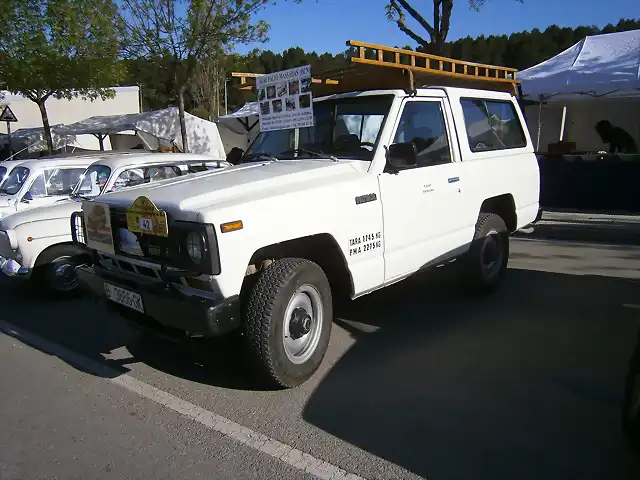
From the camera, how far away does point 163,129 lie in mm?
20578

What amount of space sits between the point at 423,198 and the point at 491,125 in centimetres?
177

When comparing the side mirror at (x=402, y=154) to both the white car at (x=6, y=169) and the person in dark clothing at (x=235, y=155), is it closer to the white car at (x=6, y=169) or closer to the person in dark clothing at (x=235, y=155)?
the person in dark clothing at (x=235, y=155)

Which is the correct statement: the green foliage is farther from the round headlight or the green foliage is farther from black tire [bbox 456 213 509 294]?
the round headlight

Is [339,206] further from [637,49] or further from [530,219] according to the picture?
[637,49]

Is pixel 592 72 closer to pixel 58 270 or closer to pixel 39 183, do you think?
pixel 39 183

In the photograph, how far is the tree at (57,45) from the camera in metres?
15.1

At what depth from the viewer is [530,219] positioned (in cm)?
657

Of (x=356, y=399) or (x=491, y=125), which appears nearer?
(x=356, y=399)

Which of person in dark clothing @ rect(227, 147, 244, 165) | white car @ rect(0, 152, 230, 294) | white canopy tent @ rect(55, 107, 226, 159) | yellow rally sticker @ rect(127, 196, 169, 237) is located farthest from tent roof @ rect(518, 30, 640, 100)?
white canopy tent @ rect(55, 107, 226, 159)

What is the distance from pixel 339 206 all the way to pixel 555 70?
11.0 meters

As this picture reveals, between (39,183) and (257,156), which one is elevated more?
(257,156)

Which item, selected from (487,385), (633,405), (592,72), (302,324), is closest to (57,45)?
(592,72)

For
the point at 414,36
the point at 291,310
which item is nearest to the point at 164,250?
the point at 291,310

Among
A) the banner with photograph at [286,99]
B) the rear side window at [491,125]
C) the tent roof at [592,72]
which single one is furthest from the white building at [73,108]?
the rear side window at [491,125]
